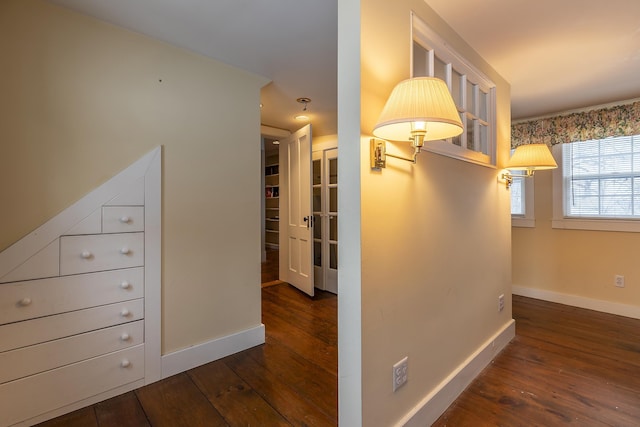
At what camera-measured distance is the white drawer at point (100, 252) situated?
1627 mm

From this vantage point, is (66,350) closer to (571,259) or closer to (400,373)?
(400,373)

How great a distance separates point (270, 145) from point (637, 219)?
5692 millimetres

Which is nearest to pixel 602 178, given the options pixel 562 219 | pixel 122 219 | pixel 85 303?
pixel 562 219

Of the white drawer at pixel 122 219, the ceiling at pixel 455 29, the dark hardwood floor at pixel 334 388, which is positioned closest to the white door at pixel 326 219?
the dark hardwood floor at pixel 334 388

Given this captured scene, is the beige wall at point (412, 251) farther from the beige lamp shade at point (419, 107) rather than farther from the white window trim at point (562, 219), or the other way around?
the white window trim at point (562, 219)

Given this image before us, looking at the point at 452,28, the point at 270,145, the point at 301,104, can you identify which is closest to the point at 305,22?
the point at 452,28

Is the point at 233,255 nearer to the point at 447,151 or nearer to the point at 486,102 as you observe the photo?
the point at 447,151

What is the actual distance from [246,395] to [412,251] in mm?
1317

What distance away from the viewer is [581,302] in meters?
3.29

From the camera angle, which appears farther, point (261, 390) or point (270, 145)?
point (270, 145)

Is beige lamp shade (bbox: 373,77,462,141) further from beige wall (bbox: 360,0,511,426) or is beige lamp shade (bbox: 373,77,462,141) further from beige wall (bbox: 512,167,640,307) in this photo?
beige wall (bbox: 512,167,640,307)

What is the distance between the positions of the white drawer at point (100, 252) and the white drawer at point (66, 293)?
0.04 meters

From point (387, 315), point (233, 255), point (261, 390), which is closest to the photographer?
point (387, 315)

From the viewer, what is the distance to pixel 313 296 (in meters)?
3.67
